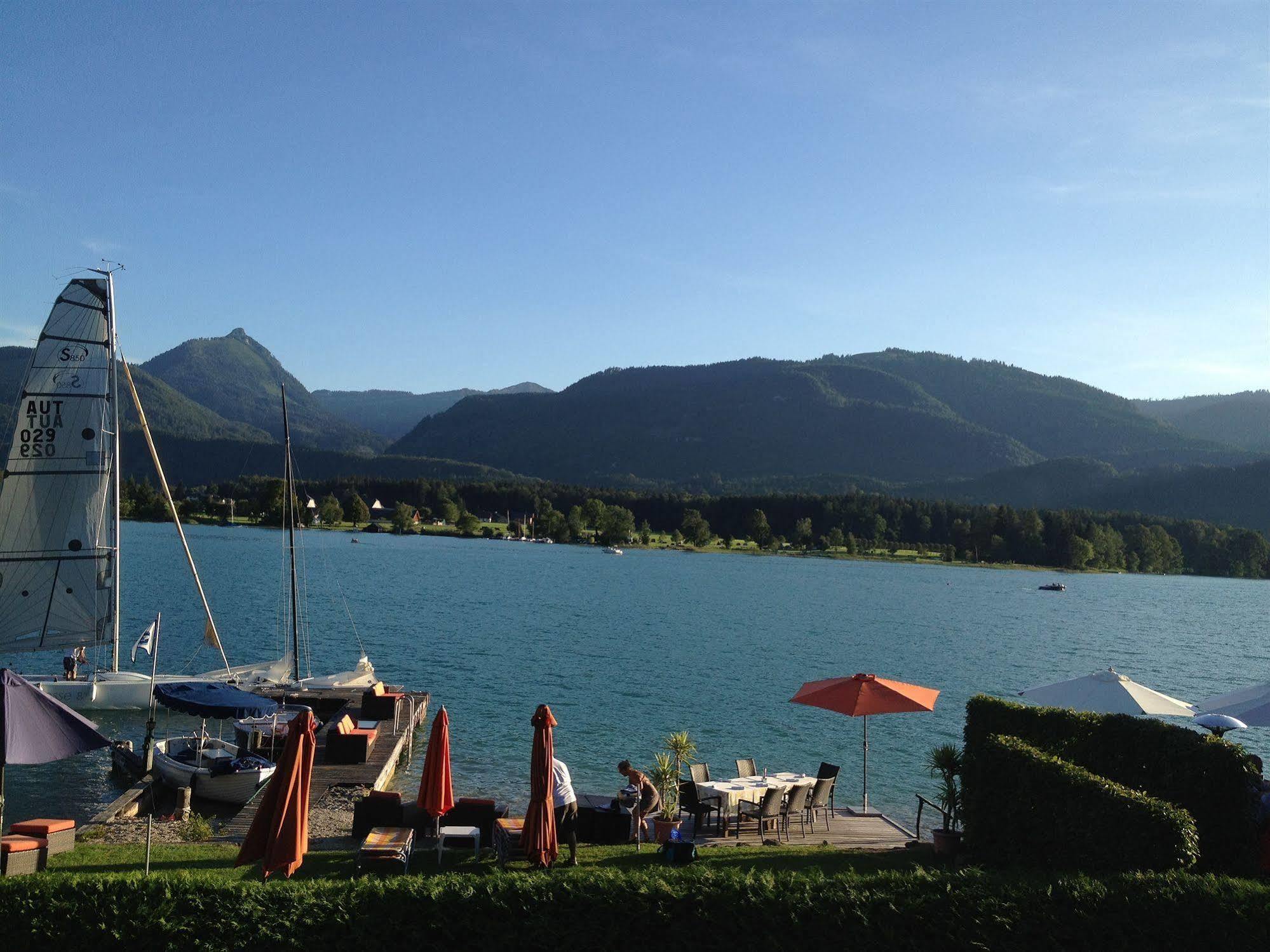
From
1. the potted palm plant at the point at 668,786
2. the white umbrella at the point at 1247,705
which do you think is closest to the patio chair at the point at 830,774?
the potted palm plant at the point at 668,786

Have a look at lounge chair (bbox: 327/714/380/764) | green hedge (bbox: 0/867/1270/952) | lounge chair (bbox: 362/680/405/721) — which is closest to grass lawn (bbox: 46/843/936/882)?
green hedge (bbox: 0/867/1270/952)

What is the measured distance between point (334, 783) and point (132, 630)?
3105cm

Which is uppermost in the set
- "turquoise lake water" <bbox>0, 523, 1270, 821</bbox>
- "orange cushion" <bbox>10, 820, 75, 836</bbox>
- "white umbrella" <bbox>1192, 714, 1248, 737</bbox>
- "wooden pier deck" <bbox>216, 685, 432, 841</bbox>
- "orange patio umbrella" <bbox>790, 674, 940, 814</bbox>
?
"orange patio umbrella" <bbox>790, 674, 940, 814</bbox>

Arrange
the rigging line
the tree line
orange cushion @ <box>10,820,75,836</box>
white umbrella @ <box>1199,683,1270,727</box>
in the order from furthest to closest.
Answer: the tree line, the rigging line, white umbrella @ <box>1199,683,1270,727</box>, orange cushion @ <box>10,820,75,836</box>

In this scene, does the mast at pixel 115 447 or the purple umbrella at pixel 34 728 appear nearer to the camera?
the purple umbrella at pixel 34 728

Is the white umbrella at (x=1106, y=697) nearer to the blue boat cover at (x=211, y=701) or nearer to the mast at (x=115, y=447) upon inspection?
the blue boat cover at (x=211, y=701)

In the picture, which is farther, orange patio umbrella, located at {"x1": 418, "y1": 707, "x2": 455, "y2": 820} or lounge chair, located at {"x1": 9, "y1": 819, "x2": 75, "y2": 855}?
orange patio umbrella, located at {"x1": 418, "y1": 707, "x2": 455, "y2": 820}

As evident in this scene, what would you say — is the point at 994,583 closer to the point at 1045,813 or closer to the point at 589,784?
the point at 589,784

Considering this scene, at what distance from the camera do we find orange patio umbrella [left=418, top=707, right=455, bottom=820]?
14609mm

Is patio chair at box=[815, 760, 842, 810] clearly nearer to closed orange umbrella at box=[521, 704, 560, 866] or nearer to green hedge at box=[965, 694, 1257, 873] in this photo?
green hedge at box=[965, 694, 1257, 873]

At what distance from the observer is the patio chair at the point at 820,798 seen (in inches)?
651

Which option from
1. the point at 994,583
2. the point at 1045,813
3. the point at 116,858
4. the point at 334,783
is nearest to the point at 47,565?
the point at 334,783

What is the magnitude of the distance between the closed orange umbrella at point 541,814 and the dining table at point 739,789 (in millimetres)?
4290

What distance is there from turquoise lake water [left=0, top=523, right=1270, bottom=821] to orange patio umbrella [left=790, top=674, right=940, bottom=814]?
5091 mm
